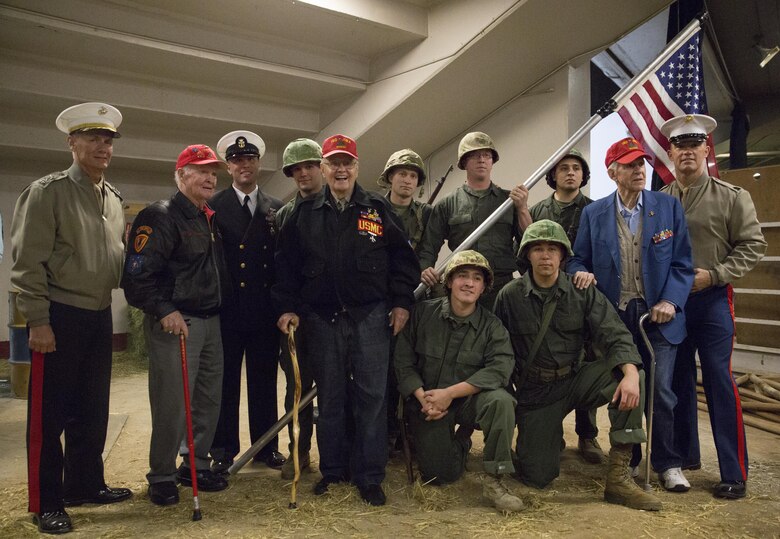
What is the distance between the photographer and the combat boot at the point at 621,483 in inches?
117

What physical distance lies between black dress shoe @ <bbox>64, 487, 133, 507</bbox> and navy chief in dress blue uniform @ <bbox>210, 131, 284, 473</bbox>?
20.6 inches

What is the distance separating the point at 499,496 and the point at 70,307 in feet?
7.18

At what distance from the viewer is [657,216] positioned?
329 centimetres

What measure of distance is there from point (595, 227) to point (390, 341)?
1.32 meters

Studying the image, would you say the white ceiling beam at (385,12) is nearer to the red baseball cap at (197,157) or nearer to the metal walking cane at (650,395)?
the red baseball cap at (197,157)

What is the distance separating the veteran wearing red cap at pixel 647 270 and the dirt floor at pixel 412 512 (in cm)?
29

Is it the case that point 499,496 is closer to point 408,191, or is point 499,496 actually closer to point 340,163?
point 340,163

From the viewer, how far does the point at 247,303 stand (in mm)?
3484

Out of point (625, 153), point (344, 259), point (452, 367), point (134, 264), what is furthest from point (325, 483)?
point (625, 153)

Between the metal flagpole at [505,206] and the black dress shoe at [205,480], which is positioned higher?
the metal flagpole at [505,206]

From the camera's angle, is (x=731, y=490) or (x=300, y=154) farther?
(x=300, y=154)

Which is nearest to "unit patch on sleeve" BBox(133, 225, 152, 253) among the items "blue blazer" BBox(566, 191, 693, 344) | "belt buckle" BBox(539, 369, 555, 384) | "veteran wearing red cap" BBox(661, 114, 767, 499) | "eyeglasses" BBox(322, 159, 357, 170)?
"eyeglasses" BBox(322, 159, 357, 170)

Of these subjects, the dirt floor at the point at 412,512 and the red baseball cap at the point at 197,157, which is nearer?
the dirt floor at the point at 412,512

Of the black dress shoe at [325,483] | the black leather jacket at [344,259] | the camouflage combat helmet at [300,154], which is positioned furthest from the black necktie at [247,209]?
the black dress shoe at [325,483]
